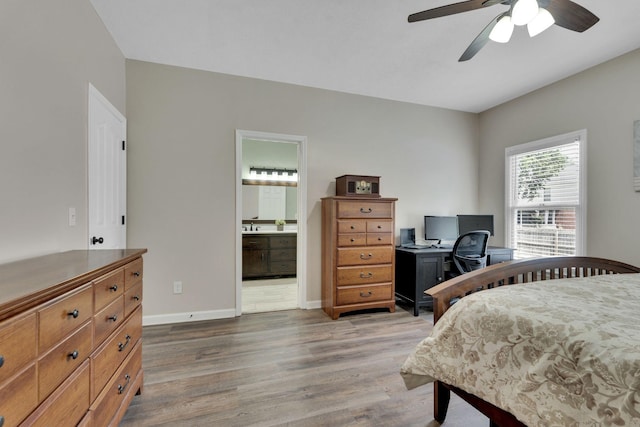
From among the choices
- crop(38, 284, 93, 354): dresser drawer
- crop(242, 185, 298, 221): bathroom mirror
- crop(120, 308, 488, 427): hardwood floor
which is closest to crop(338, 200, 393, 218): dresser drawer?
crop(120, 308, 488, 427): hardwood floor

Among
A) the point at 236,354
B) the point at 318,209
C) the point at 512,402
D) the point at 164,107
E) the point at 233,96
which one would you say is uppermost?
the point at 233,96

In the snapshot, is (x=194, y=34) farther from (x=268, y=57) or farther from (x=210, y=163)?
(x=210, y=163)

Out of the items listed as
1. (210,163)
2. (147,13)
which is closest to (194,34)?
(147,13)

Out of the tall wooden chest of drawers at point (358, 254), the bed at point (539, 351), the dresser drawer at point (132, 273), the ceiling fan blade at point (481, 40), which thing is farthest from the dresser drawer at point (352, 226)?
the dresser drawer at point (132, 273)

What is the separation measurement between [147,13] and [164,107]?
0.93 metres

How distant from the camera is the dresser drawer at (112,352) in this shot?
3.87 feet

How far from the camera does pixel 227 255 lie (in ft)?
10.4

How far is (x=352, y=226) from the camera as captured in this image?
3.19m

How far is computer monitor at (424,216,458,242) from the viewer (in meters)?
3.81

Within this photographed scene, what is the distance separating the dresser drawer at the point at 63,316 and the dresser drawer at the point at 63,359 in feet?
0.10

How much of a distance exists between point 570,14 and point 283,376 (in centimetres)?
295

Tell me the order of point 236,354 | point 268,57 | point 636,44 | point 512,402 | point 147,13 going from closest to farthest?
point 512,402
point 147,13
point 236,354
point 636,44
point 268,57

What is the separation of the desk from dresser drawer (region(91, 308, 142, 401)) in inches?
108

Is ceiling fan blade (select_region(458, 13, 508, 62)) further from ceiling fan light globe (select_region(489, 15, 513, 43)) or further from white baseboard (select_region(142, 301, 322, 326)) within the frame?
white baseboard (select_region(142, 301, 322, 326))
